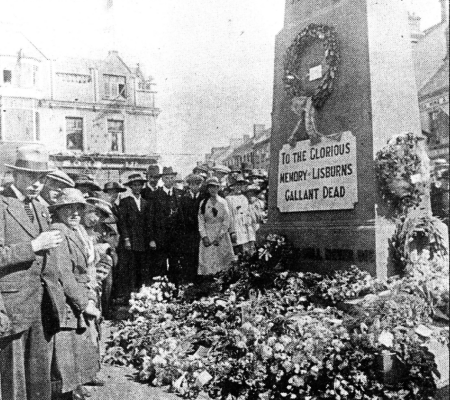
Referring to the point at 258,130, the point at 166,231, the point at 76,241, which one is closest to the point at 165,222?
the point at 166,231

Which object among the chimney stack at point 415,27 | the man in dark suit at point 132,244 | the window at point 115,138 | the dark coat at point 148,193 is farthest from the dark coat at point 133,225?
the window at point 115,138

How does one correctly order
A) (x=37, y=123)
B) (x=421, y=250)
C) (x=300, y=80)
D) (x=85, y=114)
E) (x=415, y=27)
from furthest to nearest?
(x=85, y=114) < (x=37, y=123) < (x=415, y=27) < (x=300, y=80) < (x=421, y=250)

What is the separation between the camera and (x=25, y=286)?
3.52 m

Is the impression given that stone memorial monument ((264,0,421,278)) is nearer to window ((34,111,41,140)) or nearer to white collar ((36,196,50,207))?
white collar ((36,196,50,207))

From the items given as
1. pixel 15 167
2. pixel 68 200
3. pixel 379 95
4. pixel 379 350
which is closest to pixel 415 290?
pixel 379 350

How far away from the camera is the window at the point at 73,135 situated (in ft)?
75.1

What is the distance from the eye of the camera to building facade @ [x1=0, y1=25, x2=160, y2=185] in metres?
19.0

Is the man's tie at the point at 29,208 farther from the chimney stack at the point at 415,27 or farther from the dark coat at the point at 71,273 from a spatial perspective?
the chimney stack at the point at 415,27

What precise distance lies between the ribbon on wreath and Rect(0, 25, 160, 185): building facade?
1138cm

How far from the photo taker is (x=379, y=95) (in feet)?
17.7

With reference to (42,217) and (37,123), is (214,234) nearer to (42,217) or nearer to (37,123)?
(42,217)

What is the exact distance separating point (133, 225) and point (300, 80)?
3.32m

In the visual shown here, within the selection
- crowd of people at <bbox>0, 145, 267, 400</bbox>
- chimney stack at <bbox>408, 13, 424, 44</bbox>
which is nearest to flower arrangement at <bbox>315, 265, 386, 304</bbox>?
crowd of people at <bbox>0, 145, 267, 400</bbox>

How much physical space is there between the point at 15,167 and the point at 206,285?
3770 mm
